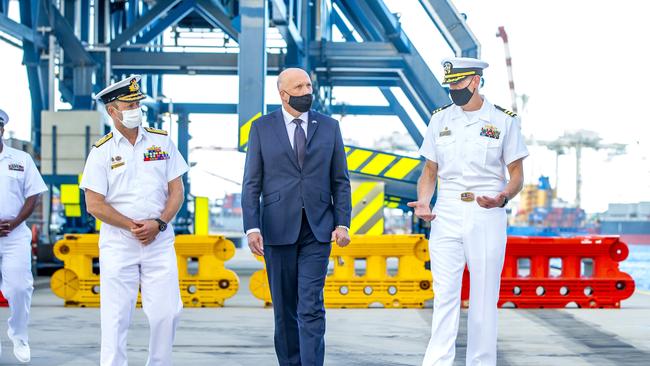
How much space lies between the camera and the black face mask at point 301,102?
5414 mm

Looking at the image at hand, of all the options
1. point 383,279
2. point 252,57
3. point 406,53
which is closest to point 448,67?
point 383,279

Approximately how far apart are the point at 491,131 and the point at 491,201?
42cm

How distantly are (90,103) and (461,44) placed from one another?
24.6 ft

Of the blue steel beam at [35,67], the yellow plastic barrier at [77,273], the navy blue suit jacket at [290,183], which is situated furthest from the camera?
the blue steel beam at [35,67]

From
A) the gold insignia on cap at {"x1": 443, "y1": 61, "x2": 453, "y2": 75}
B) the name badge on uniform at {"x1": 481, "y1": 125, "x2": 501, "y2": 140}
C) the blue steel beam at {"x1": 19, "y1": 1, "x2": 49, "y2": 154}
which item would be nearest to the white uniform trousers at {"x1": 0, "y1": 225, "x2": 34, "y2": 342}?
the gold insignia on cap at {"x1": 443, "y1": 61, "x2": 453, "y2": 75}

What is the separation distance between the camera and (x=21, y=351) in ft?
22.5

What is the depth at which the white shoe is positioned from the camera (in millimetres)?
6860

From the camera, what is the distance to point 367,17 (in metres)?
24.0

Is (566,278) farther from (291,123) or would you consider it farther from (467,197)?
(291,123)

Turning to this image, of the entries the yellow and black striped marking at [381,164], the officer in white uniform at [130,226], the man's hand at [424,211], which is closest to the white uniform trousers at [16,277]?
the officer in white uniform at [130,226]

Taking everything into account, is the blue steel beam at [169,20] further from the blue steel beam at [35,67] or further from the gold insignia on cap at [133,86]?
the gold insignia on cap at [133,86]

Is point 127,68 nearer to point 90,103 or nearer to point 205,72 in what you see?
point 205,72

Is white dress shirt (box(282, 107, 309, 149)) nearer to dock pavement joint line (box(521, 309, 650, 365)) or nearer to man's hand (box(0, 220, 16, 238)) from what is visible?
man's hand (box(0, 220, 16, 238))

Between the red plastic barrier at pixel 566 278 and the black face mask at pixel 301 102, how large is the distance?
20.8 ft
